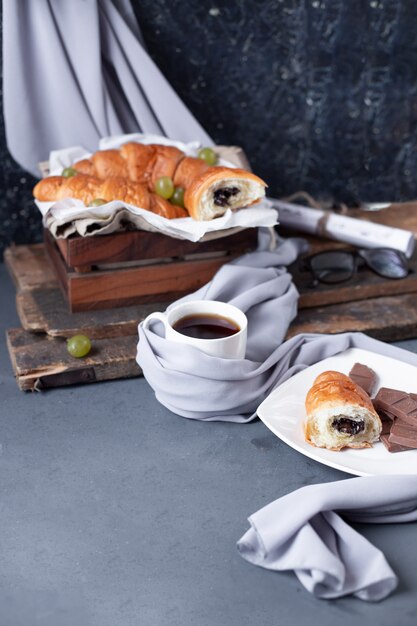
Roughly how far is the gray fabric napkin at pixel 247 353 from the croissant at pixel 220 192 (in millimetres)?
111

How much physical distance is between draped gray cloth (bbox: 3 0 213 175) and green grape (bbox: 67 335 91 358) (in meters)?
0.55

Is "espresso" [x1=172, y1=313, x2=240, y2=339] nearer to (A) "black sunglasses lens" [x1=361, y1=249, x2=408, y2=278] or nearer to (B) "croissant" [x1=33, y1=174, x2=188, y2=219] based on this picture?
(B) "croissant" [x1=33, y1=174, x2=188, y2=219]

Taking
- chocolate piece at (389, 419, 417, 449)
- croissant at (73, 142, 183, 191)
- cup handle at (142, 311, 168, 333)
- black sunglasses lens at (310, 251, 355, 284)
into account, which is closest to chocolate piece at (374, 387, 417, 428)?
chocolate piece at (389, 419, 417, 449)

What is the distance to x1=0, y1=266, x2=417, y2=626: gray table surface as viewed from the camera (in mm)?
1051

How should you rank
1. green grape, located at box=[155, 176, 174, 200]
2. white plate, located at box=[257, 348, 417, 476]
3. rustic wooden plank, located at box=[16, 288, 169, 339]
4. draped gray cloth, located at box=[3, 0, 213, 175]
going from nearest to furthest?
white plate, located at box=[257, 348, 417, 476], rustic wooden plank, located at box=[16, 288, 169, 339], green grape, located at box=[155, 176, 174, 200], draped gray cloth, located at box=[3, 0, 213, 175]

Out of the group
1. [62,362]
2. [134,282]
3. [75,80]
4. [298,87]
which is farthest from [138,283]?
[298,87]

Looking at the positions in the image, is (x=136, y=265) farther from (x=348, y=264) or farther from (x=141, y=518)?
(x=141, y=518)

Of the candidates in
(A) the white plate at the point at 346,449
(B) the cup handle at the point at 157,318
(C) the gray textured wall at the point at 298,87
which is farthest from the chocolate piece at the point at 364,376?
(C) the gray textured wall at the point at 298,87

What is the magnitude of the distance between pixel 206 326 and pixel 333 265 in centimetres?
47

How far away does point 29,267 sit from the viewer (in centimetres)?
187

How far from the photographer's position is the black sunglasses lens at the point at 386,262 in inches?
70.2

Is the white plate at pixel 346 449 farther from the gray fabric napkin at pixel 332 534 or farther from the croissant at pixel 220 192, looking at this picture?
the croissant at pixel 220 192

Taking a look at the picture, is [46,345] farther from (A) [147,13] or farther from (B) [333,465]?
(A) [147,13]

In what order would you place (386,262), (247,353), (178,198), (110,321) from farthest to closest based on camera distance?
(386,262) < (178,198) < (110,321) < (247,353)
